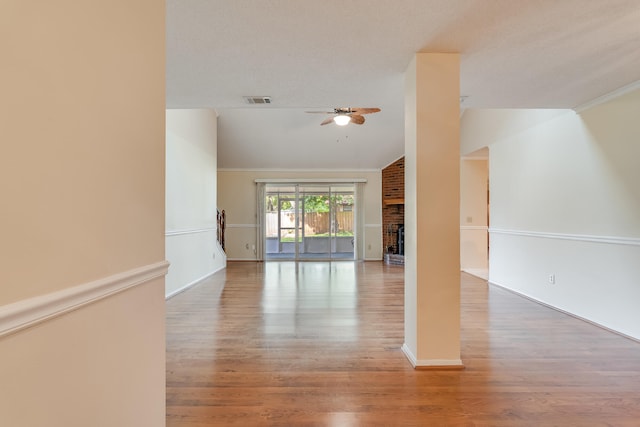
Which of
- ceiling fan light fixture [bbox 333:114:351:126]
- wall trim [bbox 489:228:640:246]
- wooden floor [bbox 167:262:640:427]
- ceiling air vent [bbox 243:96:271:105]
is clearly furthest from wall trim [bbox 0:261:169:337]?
ceiling fan light fixture [bbox 333:114:351:126]

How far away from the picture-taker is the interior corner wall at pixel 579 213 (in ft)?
10.3

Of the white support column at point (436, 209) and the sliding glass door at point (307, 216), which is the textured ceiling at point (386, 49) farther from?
the sliding glass door at point (307, 216)

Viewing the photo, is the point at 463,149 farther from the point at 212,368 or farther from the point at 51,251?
the point at 51,251

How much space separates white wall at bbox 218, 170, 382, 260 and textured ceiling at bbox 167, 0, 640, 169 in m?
5.05

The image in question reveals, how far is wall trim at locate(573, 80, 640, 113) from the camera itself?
3029 mm

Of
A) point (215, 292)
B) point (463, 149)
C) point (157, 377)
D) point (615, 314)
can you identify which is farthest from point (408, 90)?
point (463, 149)

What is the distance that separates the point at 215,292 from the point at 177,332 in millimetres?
1729

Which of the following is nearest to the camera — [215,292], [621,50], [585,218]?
[621,50]

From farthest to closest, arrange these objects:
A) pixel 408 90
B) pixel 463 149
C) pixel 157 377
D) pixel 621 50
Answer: pixel 463 149, pixel 408 90, pixel 621 50, pixel 157 377

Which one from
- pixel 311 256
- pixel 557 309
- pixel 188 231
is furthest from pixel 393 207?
pixel 188 231

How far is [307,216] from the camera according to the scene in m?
8.97

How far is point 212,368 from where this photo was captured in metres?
2.46

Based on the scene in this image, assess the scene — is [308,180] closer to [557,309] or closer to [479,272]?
[479,272]

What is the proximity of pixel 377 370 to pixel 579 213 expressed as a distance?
117 inches
